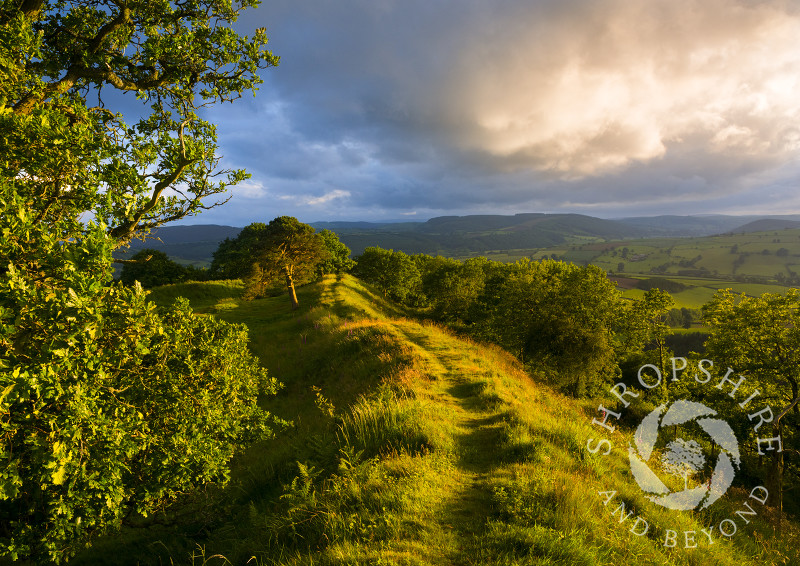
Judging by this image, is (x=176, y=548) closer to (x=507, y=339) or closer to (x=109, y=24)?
(x=109, y=24)

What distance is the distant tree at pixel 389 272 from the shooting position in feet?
241

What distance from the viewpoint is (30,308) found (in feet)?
14.9

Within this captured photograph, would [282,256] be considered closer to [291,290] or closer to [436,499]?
[291,290]

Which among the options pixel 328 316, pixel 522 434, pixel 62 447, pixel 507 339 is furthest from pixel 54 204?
pixel 507 339

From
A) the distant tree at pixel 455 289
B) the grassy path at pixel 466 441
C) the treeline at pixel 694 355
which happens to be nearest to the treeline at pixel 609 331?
the treeline at pixel 694 355

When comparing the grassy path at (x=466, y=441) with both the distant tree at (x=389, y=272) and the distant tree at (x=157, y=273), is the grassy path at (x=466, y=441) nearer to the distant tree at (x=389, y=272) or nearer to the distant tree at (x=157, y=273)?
the distant tree at (x=389, y=272)

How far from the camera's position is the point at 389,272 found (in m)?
73.5

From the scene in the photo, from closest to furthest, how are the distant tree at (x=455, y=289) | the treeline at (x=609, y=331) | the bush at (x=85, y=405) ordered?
the bush at (x=85, y=405), the treeline at (x=609, y=331), the distant tree at (x=455, y=289)

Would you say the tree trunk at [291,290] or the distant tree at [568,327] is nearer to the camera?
the distant tree at [568,327]

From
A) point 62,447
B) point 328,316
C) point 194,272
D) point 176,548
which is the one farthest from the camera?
point 194,272

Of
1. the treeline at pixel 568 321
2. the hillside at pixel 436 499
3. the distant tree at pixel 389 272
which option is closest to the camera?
the hillside at pixel 436 499

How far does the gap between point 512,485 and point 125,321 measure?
856cm

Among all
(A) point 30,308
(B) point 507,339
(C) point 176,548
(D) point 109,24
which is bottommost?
(B) point 507,339

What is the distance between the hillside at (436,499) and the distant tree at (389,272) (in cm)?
5884
